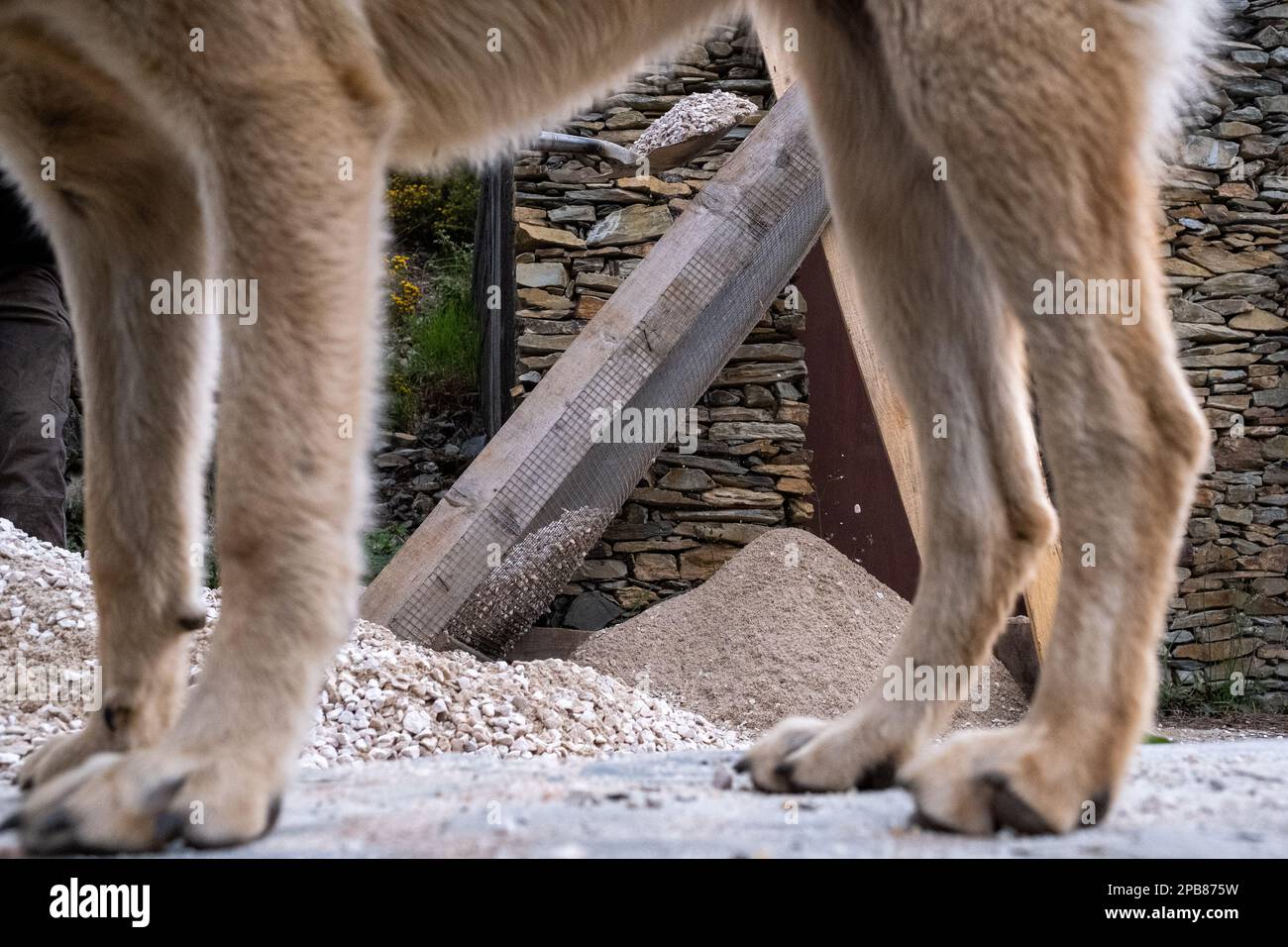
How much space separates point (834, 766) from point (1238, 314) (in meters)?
7.65

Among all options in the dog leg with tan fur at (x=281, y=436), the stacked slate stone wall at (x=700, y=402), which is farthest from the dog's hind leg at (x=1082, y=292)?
the stacked slate stone wall at (x=700, y=402)

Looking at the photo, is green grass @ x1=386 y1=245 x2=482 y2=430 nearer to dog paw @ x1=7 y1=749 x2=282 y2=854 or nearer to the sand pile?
the sand pile

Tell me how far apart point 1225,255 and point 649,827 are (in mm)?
8102

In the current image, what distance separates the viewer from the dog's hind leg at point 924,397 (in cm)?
159

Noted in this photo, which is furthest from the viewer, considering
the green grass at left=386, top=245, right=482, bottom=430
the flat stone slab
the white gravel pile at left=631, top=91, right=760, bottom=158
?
the green grass at left=386, top=245, right=482, bottom=430

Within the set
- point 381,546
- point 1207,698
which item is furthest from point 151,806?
point 1207,698

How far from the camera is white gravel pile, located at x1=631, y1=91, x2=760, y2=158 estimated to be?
6.57m

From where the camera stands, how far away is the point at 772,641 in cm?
534

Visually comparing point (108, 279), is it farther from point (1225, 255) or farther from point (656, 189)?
point (1225, 255)

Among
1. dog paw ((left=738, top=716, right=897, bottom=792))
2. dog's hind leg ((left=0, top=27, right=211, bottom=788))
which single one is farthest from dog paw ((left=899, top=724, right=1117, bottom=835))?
dog's hind leg ((left=0, top=27, right=211, bottom=788))

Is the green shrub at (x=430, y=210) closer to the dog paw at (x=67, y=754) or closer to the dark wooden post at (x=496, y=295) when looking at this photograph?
the dark wooden post at (x=496, y=295)

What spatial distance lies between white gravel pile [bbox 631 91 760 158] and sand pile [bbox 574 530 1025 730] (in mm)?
2527

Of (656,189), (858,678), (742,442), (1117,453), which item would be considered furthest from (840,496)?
(1117,453)

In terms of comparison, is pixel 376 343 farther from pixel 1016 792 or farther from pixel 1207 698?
pixel 1207 698
